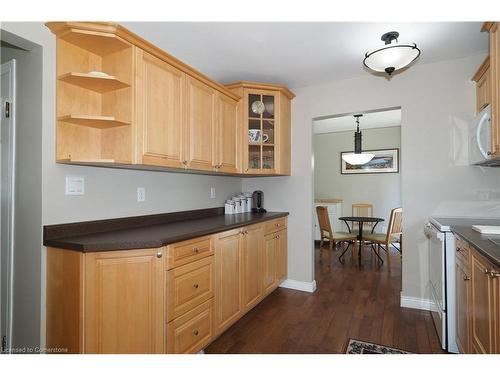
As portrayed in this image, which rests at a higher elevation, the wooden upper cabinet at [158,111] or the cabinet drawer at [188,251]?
the wooden upper cabinet at [158,111]

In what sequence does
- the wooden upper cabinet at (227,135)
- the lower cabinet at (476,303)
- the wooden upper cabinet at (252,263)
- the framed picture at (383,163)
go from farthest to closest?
the framed picture at (383,163)
the wooden upper cabinet at (227,135)
the wooden upper cabinet at (252,263)
the lower cabinet at (476,303)

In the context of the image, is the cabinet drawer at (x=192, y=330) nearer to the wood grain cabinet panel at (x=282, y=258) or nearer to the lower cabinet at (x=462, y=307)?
the wood grain cabinet panel at (x=282, y=258)

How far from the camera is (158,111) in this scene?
1.90m

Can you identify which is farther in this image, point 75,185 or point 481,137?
point 481,137

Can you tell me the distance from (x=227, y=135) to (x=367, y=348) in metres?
2.12

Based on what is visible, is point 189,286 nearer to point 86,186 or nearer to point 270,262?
point 86,186

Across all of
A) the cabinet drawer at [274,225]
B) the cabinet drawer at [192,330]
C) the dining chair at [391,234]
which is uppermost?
the cabinet drawer at [274,225]

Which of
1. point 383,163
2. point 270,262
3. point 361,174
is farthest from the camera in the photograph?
point 361,174

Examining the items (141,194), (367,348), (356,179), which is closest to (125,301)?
(141,194)

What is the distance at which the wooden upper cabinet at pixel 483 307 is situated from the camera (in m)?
1.25

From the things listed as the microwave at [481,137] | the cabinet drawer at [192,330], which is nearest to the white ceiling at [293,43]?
the microwave at [481,137]

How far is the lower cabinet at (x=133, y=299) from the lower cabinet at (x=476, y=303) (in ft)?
5.16

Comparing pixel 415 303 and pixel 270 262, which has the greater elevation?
pixel 270 262

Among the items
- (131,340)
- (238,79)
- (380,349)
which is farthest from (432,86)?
(131,340)
